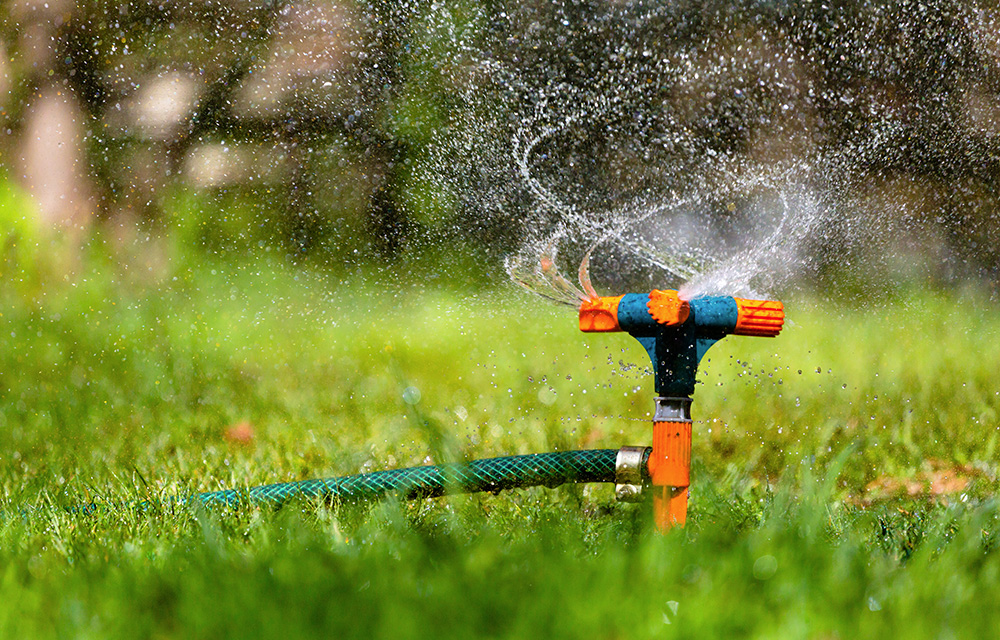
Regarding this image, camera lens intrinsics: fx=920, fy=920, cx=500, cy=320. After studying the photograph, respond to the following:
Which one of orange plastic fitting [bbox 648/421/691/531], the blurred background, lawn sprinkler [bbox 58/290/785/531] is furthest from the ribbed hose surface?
the blurred background

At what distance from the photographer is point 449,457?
→ 159 cm

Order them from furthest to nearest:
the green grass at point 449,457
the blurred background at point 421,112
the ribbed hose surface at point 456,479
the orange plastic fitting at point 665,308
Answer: the blurred background at point 421,112 < the ribbed hose surface at point 456,479 < the orange plastic fitting at point 665,308 < the green grass at point 449,457

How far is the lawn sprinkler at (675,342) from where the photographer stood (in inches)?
53.9

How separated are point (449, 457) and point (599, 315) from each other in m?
A: 0.38

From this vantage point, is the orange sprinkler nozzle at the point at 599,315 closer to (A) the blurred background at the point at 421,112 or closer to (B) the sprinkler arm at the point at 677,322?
(B) the sprinkler arm at the point at 677,322

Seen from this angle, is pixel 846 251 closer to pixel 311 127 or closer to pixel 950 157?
pixel 950 157

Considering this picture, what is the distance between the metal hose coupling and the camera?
143 cm

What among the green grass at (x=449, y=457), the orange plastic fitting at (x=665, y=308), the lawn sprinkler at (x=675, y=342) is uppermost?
the orange plastic fitting at (x=665, y=308)

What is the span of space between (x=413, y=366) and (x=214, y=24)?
217 centimetres

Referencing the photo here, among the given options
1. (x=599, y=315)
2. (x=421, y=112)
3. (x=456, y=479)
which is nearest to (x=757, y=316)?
(x=599, y=315)

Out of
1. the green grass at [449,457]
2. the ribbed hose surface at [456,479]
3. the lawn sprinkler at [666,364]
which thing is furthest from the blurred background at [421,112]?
the lawn sprinkler at [666,364]

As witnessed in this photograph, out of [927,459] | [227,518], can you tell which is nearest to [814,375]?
[927,459]

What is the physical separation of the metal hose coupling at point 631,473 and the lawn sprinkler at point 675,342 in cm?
2

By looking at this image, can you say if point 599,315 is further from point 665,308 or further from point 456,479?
point 456,479
